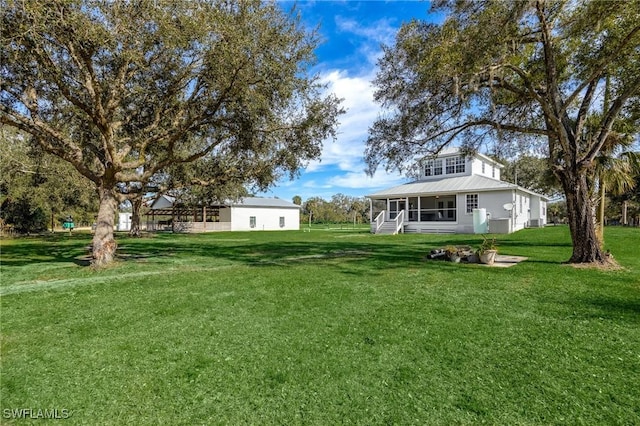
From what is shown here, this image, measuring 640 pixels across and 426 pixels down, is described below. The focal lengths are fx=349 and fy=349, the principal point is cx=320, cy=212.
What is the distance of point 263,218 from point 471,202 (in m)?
25.2

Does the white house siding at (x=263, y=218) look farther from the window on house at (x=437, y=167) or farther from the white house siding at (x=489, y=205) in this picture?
the white house siding at (x=489, y=205)

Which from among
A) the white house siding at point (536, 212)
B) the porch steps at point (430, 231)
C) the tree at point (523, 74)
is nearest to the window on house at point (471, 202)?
the porch steps at point (430, 231)

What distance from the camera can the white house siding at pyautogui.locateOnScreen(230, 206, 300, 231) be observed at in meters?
40.2

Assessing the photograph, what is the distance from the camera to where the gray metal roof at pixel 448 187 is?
77.0 ft

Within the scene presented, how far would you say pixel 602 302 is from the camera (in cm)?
566

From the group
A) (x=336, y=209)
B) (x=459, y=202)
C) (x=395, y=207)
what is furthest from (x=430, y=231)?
(x=336, y=209)

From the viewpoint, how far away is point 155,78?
10.3m

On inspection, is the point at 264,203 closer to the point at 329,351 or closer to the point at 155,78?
the point at 155,78

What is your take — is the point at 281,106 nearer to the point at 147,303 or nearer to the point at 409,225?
the point at 147,303

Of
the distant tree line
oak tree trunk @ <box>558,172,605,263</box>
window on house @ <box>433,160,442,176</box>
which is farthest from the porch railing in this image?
the distant tree line

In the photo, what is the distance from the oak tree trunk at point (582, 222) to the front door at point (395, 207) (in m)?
18.7

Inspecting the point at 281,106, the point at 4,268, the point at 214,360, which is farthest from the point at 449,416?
the point at 4,268

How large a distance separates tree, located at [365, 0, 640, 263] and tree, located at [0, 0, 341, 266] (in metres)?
2.66

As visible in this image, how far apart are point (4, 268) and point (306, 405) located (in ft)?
37.0
